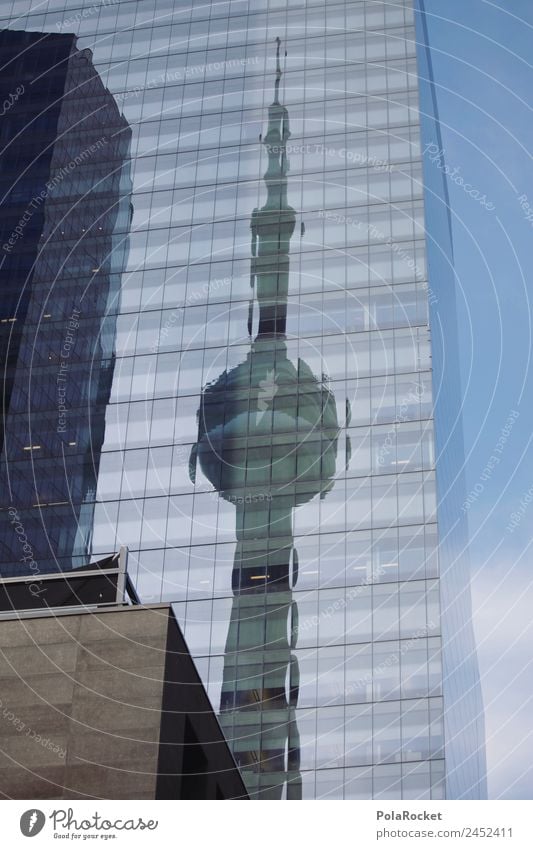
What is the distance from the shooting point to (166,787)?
22281 mm

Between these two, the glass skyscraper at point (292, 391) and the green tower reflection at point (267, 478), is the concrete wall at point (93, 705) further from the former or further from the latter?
the green tower reflection at point (267, 478)

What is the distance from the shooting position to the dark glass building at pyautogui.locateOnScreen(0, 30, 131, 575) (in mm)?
105000

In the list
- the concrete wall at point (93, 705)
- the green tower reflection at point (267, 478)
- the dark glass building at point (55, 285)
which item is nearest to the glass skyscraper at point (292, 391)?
the green tower reflection at point (267, 478)

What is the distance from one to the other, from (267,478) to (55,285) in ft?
88.9

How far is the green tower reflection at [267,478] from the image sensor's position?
92.8m

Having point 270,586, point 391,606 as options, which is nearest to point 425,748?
point 391,606

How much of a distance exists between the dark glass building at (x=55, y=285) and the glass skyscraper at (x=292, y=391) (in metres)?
1.89

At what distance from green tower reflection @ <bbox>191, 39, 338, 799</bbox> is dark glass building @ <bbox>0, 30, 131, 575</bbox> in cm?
1071

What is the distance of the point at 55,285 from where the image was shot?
115 metres

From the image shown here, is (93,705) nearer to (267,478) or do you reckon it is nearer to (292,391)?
(267,478)

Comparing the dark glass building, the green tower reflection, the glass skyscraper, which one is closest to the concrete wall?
the glass skyscraper

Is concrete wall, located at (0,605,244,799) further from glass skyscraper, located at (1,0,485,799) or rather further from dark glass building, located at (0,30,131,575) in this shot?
dark glass building, located at (0,30,131,575)
